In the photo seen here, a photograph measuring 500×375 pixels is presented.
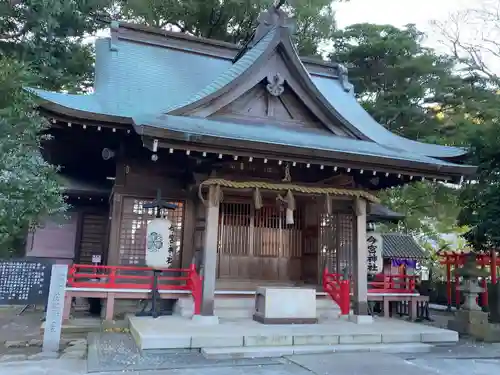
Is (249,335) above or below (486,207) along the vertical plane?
below

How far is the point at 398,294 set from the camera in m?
9.94

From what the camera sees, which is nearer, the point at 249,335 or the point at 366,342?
the point at 249,335

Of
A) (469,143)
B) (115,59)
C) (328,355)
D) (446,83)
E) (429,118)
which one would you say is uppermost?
(446,83)

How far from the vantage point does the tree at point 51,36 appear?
43.1 ft

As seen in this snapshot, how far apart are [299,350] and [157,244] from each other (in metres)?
3.20

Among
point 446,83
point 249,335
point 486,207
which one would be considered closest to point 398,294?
point 486,207

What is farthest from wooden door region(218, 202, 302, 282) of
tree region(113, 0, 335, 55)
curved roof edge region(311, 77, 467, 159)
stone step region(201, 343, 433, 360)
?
tree region(113, 0, 335, 55)

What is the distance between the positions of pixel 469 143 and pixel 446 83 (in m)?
9.92

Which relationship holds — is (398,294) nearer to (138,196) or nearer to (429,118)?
(138,196)

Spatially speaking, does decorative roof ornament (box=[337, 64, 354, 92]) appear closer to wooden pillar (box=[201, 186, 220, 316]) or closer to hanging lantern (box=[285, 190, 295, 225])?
hanging lantern (box=[285, 190, 295, 225])

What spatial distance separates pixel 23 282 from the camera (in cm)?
953

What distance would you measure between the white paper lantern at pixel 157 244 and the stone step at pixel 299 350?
2255 millimetres

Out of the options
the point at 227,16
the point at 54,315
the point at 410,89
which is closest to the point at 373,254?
the point at 54,315

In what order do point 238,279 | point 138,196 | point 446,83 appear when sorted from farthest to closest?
point 446,83
point 238,279
point 138,196
